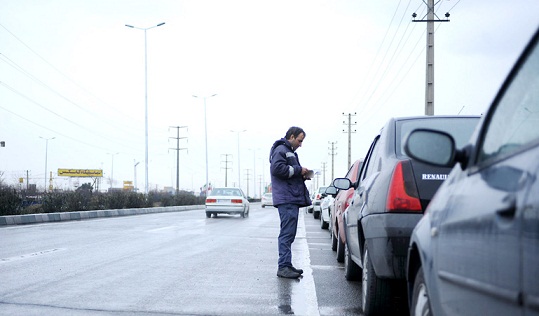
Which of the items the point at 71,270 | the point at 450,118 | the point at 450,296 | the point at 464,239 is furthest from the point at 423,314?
the point at 71,270

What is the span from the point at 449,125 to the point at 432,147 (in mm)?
2759

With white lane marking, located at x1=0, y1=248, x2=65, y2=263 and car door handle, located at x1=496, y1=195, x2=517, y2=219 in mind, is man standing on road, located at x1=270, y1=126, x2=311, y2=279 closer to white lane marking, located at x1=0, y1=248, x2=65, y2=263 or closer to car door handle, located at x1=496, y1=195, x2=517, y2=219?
white lane marking, located at x1=0, y1=248, x2=65, y2=263

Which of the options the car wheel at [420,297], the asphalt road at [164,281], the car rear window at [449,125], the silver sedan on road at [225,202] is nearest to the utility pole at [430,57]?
the silver sedan on road at [225,202]

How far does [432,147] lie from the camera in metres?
2.91

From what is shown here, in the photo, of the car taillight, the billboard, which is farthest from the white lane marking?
the billboard

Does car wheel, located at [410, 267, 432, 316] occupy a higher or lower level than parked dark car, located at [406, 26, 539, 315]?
lower

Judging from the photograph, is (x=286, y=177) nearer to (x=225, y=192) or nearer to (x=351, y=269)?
(x=351, y=269)

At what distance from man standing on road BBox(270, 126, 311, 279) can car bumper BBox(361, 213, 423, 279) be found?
332 centimetres

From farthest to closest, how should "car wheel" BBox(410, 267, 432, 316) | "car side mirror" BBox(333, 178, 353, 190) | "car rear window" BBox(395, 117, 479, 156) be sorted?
"car side mirror" BBox(333, 178, 353, 190) < "car rear window" BBox(395, 117, 479, 156) < "car wheel" BBox(410, 267, 432, 316)

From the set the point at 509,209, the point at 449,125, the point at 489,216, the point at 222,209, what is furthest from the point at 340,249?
the point at 222,209

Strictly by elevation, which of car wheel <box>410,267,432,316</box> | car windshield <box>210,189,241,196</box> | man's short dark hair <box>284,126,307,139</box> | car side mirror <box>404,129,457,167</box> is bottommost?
car wheel <box>410,267,432,316</box>

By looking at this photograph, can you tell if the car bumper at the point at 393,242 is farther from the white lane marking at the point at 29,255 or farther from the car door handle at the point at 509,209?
the white lane marking at the point at 29,255

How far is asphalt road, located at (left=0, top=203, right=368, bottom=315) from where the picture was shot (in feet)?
19.0

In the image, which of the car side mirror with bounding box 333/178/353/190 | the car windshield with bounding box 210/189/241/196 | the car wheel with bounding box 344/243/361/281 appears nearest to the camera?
the car side mirror with bounding box 333/178/353/190
